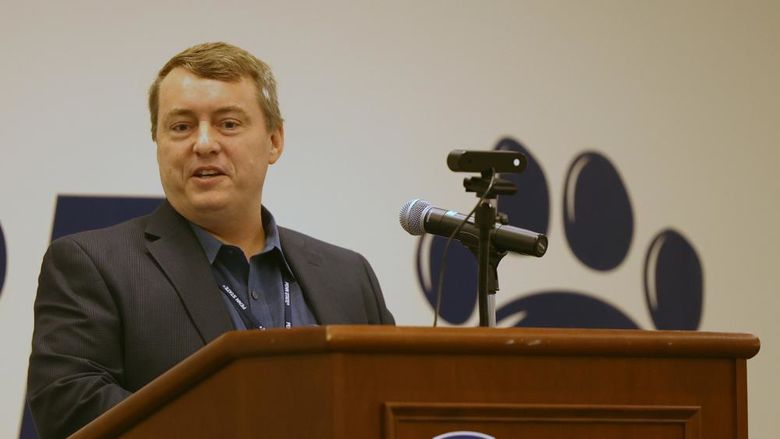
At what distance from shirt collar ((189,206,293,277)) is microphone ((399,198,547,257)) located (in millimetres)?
645

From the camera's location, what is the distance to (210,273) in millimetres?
2736

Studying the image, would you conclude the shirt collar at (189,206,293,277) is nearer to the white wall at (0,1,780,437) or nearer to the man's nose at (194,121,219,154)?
the man's nose at (194,121,219,154)

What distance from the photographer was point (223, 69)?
9.64 ft

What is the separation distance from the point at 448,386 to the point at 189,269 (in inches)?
49.5

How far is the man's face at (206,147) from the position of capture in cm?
288

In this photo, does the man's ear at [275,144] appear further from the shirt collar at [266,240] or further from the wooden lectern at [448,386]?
the wooden lectern at [448,386]

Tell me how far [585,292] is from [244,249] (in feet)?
5.45

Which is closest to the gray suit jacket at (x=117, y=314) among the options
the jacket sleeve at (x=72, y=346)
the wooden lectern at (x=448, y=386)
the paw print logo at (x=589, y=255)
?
the jacket sleeve at (x=72, y=346)

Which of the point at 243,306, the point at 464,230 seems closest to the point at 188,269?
the point at 243,306

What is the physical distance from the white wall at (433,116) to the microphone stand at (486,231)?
1.87 m

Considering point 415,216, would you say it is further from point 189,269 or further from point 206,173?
point 206,173

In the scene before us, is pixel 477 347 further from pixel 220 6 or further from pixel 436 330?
pixel 220 6

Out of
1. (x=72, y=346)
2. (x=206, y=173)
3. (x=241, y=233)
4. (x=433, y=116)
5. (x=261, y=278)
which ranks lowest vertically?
(x=72, y=346)

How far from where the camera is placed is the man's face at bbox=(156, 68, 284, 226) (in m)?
2.88
